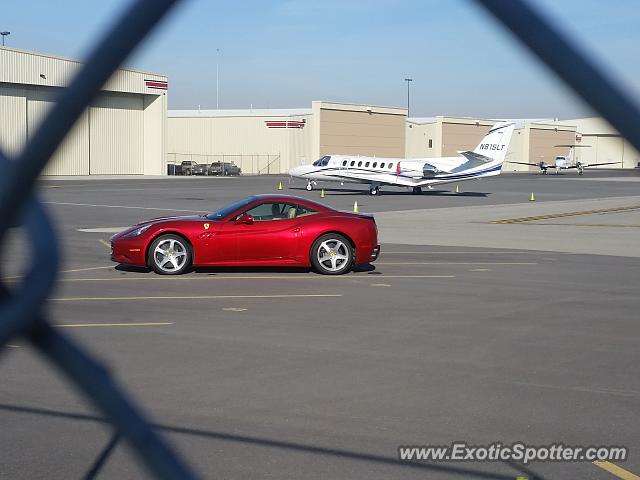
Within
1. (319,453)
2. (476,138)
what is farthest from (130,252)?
(476,138)

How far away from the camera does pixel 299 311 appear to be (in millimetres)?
12352

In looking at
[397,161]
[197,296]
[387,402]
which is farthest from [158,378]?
[397,161]

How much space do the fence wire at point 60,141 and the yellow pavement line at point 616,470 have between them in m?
4.77

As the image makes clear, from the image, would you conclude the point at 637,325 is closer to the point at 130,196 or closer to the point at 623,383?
the point at 623,383

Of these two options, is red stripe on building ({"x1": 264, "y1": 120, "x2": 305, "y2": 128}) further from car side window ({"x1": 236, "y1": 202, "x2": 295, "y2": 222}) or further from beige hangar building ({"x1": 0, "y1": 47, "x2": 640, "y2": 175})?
car side window ({"x1": 236, "y1": 202, "x2": 295, "y2": 222})

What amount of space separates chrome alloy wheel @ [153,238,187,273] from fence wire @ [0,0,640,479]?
14.6 meters

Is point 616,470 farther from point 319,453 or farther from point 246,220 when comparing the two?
point 246,220

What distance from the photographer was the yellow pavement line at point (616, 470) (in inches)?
230

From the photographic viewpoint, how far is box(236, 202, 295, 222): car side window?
16578 mm

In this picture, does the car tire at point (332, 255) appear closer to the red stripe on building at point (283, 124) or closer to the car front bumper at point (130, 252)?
the car front bumper at point (130, 252)

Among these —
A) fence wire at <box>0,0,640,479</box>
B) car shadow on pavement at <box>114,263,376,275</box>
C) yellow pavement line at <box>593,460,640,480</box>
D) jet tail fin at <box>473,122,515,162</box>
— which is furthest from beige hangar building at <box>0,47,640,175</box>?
fence wire at <box>0,0,640,479</box>

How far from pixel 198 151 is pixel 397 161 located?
55790mm

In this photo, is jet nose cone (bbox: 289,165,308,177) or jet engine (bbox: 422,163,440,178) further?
jet nose cone (bbox: 289,165,308,177)

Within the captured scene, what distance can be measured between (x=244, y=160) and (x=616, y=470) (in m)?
99.9
